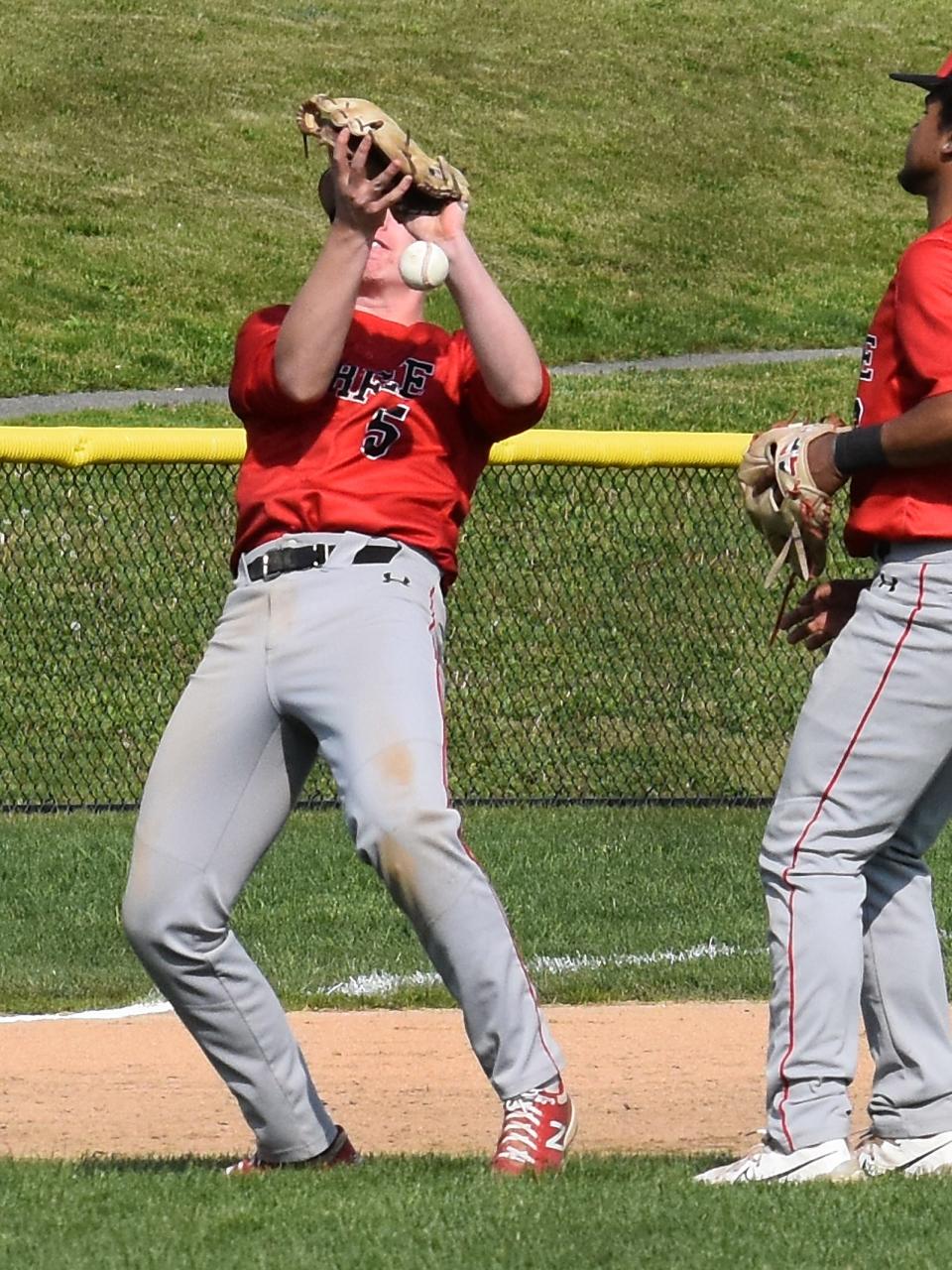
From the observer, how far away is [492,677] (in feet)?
30.7

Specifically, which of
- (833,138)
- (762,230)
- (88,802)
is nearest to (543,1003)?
(88,802)

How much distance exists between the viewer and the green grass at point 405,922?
20.1 ft

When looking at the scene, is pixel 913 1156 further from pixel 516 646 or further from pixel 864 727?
pixel 516 646

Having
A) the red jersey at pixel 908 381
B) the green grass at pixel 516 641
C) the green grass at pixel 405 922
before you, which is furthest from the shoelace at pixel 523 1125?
the green grass at pixel 516 641

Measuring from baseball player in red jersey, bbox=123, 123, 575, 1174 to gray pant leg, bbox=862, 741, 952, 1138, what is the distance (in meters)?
0.60

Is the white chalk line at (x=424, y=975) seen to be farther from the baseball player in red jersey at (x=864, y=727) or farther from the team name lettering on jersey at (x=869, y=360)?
the team name lettering on jersey at (x=869, y=360)

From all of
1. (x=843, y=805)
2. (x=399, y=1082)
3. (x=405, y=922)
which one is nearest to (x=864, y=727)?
(x=843, y=805)

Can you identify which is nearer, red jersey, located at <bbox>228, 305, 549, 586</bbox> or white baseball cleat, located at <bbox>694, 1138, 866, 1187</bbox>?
white baseball cleat, located at <bbox>694, 1138, 866, 1187</bbox>

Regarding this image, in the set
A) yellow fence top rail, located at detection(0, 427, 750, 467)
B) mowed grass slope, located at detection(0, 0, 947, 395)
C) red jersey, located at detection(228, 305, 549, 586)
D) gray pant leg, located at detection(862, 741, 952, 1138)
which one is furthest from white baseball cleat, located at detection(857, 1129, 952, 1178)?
mowed grass slope, located at detection(0, 0, 947, 395)

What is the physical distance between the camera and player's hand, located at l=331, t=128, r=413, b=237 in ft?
12.8

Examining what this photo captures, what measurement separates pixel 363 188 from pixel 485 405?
459mm

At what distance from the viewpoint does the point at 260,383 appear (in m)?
4.00

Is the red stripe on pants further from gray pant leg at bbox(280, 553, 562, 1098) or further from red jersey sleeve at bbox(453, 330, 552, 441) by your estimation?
red jersey sleeve at bbox(453, 330, 552, 441)

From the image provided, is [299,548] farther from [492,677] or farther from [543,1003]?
[492,677]
